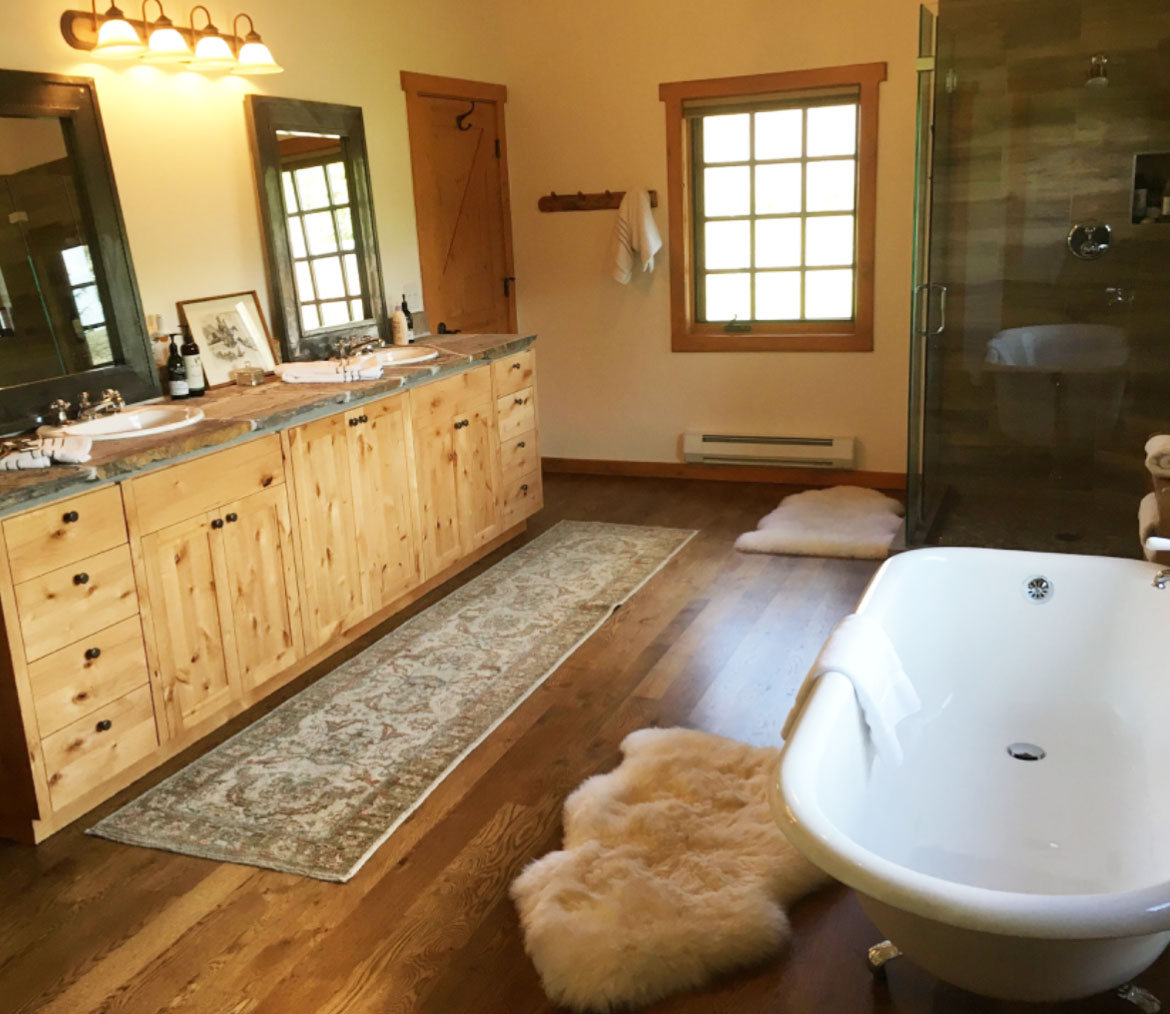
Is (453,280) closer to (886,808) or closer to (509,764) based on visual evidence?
(509,764)

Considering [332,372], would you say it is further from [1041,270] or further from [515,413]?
[1041,270]

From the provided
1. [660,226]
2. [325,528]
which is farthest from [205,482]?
[660,226]

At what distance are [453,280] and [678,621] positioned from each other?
2328mm

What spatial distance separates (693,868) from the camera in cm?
236

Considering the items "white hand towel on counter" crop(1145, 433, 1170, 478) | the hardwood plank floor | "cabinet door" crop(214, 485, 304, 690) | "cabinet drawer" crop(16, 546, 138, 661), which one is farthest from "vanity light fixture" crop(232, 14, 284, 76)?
"white hand towel on counter" crop(1145, 433, 1170, 478)

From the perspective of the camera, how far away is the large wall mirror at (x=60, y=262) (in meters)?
3.01

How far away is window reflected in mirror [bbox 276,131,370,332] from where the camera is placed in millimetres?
4156

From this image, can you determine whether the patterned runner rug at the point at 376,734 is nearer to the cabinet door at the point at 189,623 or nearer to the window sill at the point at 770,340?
the cabinet door at the point at 189,623

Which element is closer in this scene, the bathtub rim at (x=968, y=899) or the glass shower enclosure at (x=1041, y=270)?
the bathtub rim at (x=968, y=899)

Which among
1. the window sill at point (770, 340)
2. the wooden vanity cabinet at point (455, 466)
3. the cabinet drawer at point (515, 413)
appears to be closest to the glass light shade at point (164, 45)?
the wooden vanity cabinet at point (455, 466)

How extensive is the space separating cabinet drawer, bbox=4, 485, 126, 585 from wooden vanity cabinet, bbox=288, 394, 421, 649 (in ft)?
2.38

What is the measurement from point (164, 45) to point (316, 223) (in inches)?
39.1

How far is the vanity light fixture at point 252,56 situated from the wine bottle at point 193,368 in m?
0.95

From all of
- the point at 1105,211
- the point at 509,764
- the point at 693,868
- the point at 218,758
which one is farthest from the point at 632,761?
the point at 1105,211
